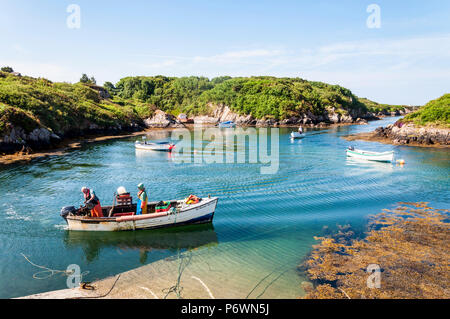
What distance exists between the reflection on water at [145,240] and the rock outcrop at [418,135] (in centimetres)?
5181

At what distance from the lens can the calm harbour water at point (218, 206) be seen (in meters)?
14.1

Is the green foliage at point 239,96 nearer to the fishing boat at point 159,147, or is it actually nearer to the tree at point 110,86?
the tree at point 110,86

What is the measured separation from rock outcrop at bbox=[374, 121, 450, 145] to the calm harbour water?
40.6 ft

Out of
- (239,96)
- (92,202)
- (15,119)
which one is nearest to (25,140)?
(15,119)

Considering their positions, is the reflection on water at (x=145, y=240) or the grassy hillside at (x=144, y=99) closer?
the reflection on water at (x=145, y=240)

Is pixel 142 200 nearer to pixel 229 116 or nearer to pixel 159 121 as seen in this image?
pixel 159 121

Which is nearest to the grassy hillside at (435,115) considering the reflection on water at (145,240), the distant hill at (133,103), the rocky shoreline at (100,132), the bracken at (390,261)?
the bracken at (390,261)

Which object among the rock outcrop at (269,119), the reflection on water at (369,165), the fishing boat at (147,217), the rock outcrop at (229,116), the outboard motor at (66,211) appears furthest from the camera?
the rock outcrop at (229,116)

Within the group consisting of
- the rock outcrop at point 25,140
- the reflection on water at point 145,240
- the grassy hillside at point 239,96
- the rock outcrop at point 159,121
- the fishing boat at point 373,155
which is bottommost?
the reflection on water at point 145,240

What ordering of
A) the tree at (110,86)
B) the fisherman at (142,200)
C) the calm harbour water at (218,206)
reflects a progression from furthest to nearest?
the tree at (110,86), the fisherman at (142,200), the calm harbour water at (218,206)
